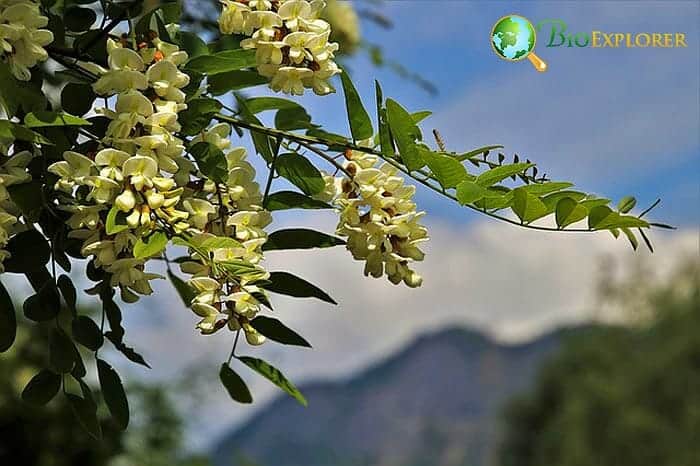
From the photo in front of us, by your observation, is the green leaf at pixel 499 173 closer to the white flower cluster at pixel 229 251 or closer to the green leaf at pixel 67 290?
the white flower cluster at pixel 229 251

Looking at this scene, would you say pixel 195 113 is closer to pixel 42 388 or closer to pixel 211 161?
pixel 211 161

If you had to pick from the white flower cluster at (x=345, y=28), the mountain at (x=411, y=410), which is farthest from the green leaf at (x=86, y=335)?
the mountain at (x=411, y=410)

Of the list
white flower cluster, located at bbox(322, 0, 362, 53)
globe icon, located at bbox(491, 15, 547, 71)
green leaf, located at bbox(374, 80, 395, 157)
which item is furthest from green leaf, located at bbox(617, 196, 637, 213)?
white flower cluster, located at bbox(322, 0, 362, 53)

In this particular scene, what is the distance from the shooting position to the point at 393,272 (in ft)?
1.61

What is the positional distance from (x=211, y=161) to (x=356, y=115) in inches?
2.9

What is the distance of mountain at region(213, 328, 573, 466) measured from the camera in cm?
2200

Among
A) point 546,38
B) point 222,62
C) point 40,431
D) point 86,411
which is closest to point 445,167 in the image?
point 222,62

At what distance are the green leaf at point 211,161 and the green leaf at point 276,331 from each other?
83mm

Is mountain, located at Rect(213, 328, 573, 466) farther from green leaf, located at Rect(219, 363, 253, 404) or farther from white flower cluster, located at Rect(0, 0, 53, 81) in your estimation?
white flower cluster, located at Rect(0, 0, 53, 81)

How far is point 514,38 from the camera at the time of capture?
82cm

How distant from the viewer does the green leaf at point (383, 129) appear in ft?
1.56

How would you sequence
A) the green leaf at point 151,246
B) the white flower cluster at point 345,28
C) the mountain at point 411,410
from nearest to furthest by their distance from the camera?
the green leaf at point 151,246 → the white flower cluster at point 345,28 → the mountain at point 411,410

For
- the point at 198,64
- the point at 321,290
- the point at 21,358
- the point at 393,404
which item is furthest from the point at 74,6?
the point at 393,404

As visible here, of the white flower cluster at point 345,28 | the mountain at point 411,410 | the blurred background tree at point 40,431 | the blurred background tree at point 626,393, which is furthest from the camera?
the mountain at point 411,410
